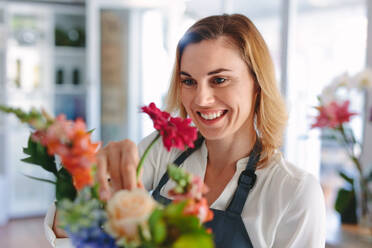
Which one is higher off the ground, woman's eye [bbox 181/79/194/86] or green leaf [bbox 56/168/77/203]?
woman's eye [bbox 181/79/194/86]

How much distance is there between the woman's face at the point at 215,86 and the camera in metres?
1.19

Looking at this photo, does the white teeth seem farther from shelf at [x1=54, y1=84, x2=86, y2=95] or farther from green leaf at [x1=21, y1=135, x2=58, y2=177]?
shelf at [x1=54, y1=84, x2=86, y2=95]

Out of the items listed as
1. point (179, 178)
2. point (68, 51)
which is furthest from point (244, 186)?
point (68, 51)

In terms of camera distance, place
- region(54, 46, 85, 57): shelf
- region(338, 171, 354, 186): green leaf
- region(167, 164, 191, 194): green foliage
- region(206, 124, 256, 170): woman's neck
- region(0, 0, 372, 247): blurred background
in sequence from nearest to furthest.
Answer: region(167, 164, 191, 194): green foliage
region(206, 124, 256, 170): woman's neck
region(338, 171, 354, 186): green leaf
region(0, 0, 372, 247): blurred background
region(54, 46, 85, 57): shelf

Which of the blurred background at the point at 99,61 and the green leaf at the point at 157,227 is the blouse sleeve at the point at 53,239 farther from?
the blurred background at the point at 99,61

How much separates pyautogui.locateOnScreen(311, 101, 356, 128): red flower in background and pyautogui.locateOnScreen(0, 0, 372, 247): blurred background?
1.81 m

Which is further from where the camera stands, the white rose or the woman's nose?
the woman's nose

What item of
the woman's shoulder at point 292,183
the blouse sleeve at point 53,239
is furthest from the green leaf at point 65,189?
the woman's shoulder at point 292,183

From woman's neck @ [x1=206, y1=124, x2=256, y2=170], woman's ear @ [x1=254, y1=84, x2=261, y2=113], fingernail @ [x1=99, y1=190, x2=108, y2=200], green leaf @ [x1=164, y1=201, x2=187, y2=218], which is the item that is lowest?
woman's neck @ [x1=206, y1=124, x2=256, y2=170]

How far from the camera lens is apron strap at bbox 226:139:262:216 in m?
1.24

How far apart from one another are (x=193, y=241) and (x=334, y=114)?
4.89 ft

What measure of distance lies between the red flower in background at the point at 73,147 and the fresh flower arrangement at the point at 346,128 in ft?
4.86

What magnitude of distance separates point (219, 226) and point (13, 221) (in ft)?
13.9

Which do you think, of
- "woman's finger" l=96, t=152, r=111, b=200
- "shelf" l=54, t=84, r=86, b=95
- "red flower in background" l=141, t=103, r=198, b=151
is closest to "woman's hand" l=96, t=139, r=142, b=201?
"woman's finger" l=96, t=152, r=111, b=200
